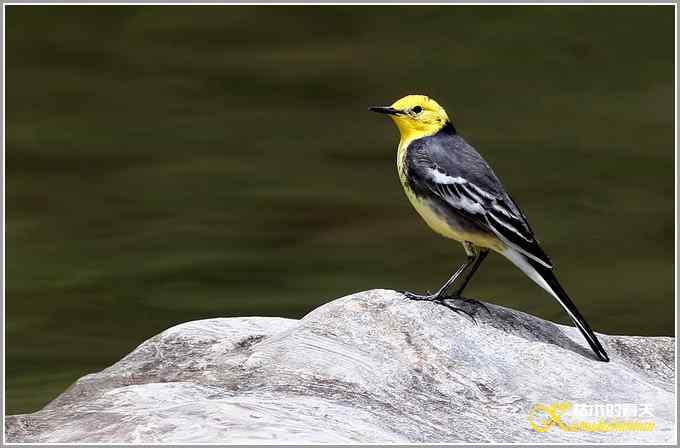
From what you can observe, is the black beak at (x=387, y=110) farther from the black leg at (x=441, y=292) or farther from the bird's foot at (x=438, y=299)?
the bird's foot at (x=438, y=299)

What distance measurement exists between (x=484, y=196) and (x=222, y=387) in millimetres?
2685

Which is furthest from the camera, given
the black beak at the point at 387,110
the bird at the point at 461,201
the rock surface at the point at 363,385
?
the black beak at the point at 387,110

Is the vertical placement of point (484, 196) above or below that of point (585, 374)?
above

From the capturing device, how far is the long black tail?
887 cm

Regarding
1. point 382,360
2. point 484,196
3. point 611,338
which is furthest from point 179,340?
point 611,338

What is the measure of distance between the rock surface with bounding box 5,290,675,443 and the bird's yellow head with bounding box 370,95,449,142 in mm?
1650

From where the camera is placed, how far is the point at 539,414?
7855 millimetres

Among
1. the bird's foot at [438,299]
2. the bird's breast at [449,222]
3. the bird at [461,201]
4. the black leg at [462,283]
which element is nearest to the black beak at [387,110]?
the bird at [461,201]

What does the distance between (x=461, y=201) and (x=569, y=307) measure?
1165mm

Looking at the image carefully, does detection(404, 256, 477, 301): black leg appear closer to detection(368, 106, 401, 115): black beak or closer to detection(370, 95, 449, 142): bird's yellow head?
detection(370, 95, 449, 142): bird's yellow head

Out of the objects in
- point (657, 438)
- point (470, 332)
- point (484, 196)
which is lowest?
point (657, 438)

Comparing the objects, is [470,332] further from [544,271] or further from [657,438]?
[657,438]

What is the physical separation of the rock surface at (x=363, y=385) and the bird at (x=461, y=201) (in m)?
0.35

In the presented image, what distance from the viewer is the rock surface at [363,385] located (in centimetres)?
703
